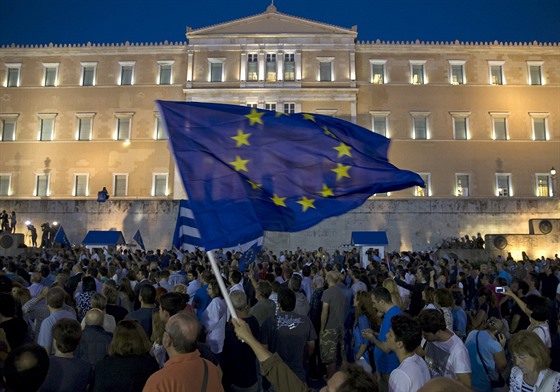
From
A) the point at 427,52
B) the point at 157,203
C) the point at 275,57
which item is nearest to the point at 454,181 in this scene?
the point at 427,52

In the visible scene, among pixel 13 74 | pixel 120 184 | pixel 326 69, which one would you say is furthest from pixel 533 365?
pixel 13 74

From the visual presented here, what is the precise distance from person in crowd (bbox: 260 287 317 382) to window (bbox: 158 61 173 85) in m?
32.6

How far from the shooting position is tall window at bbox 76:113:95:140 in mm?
35750

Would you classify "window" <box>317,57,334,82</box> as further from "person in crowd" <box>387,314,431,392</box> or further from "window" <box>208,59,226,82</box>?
"person in crowd" <box>387,314,431,392</box>

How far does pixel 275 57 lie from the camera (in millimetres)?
35156

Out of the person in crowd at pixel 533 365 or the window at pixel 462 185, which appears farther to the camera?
the window at pixel 462 185

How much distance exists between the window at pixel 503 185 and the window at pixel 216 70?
63.9ft

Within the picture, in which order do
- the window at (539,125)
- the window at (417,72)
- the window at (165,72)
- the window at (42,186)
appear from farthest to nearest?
the window at (417,72), the window at (165,72), the window at (539,125), the window at (42,186)

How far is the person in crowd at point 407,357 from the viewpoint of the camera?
344 cm

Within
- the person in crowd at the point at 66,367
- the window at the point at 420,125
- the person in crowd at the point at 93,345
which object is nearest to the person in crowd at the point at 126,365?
the person in crowd at the point at 66,367

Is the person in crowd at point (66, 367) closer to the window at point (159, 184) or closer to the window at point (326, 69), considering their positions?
the window at point (159, 184)

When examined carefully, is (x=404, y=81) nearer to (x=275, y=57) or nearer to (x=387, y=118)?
(x=387, y=118)

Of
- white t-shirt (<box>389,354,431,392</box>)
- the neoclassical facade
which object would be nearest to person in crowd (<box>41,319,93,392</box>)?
white t-shirt (<box>389,354,431,392</box>)

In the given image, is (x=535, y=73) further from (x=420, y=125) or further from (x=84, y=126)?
(x=84, y=126)
